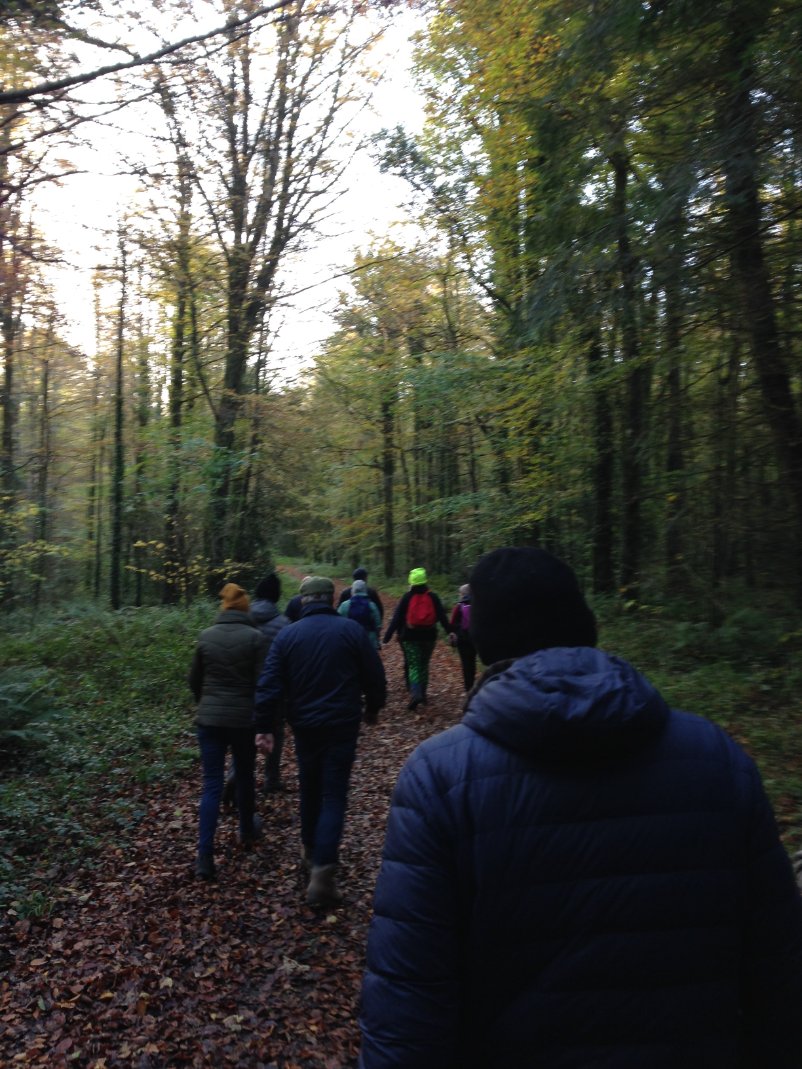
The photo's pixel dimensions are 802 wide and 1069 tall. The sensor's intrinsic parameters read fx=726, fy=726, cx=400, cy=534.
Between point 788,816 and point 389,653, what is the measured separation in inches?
500

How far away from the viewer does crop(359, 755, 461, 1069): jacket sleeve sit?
1.40 m

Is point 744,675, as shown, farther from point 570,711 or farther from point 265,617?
point 570,711

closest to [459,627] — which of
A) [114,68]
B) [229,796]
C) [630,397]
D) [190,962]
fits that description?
[229,796]

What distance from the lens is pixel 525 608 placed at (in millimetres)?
1738

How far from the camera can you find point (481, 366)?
49.6 ft

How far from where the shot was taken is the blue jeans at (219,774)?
5.58 m

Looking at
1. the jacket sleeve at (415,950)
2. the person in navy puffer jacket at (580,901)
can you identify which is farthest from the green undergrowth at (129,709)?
the jacket sleeve at (415,950)

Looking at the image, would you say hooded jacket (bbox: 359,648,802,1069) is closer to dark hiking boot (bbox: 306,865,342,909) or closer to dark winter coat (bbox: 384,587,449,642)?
dark hiking boot (bbox: 306,865,342,909)

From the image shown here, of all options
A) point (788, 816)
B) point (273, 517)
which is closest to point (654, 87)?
point (788, 816)

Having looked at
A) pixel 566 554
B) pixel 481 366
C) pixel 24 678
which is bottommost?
pixel 24 678

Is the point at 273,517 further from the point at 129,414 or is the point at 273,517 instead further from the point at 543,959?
the point at 543,959

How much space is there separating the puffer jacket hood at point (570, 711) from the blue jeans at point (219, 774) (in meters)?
4.66

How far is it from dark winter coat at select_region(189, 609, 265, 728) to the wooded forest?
407 centimetres

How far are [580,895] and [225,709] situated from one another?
4.74 m
